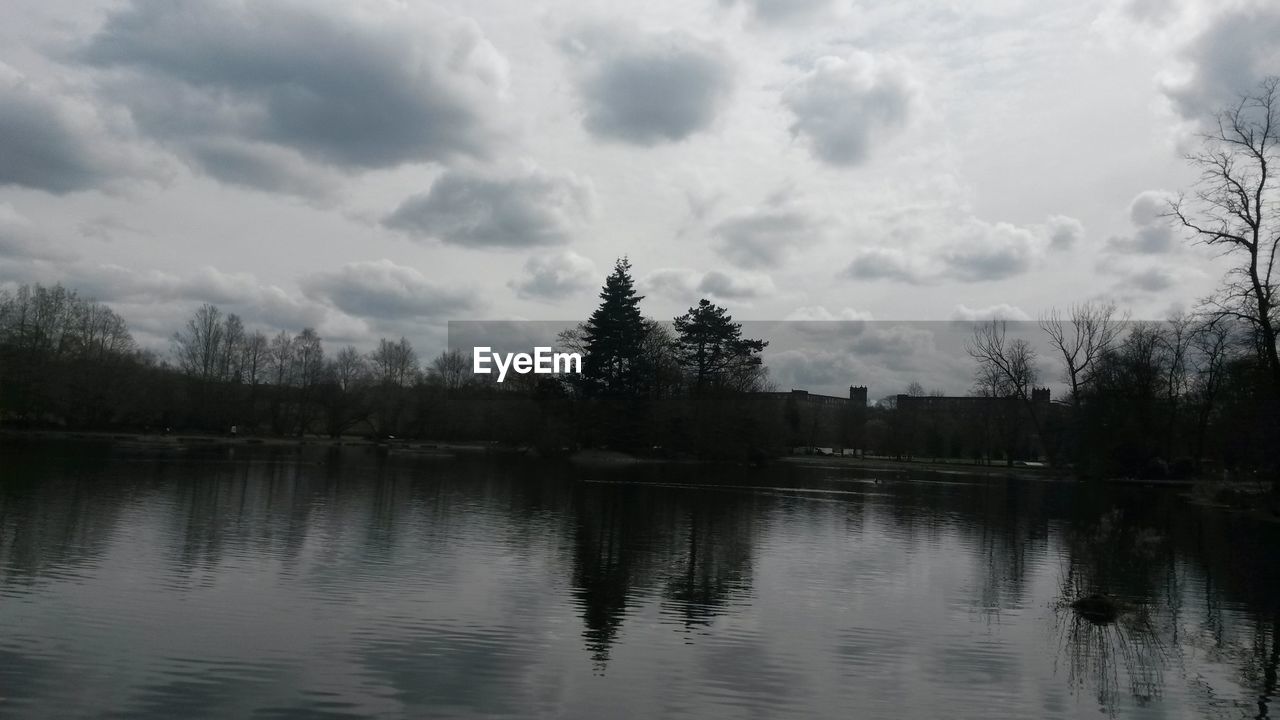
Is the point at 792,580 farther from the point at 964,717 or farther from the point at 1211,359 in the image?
the point at 1211,359

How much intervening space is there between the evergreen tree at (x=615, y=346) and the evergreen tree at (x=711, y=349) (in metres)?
6.16

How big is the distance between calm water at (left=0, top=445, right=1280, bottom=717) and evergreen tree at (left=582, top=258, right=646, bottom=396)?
44.9 metres

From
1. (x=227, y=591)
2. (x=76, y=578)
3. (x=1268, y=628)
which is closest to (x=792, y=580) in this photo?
(x=1268, y=628)

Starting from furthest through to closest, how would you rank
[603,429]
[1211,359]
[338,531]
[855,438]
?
1. [855,438]
2. [603,429]
3. [1211,359]
4. [338,531]

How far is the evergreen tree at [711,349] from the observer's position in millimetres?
75750

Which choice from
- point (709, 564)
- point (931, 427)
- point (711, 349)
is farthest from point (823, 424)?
point (709, 564)

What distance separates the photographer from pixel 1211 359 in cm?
5406

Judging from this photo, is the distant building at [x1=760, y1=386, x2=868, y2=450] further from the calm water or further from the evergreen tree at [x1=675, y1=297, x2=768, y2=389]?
the calm water

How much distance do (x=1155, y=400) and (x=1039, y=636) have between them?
54510 millimetres

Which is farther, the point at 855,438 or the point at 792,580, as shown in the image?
the point at 855,438

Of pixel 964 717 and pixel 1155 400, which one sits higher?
pixel 1155 400

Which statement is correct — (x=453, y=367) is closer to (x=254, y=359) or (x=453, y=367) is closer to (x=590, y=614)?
(x=254, y=359)

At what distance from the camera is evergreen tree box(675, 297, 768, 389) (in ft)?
249

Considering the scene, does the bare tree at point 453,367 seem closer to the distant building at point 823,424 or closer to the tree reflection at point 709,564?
the distant building at point 823,424
